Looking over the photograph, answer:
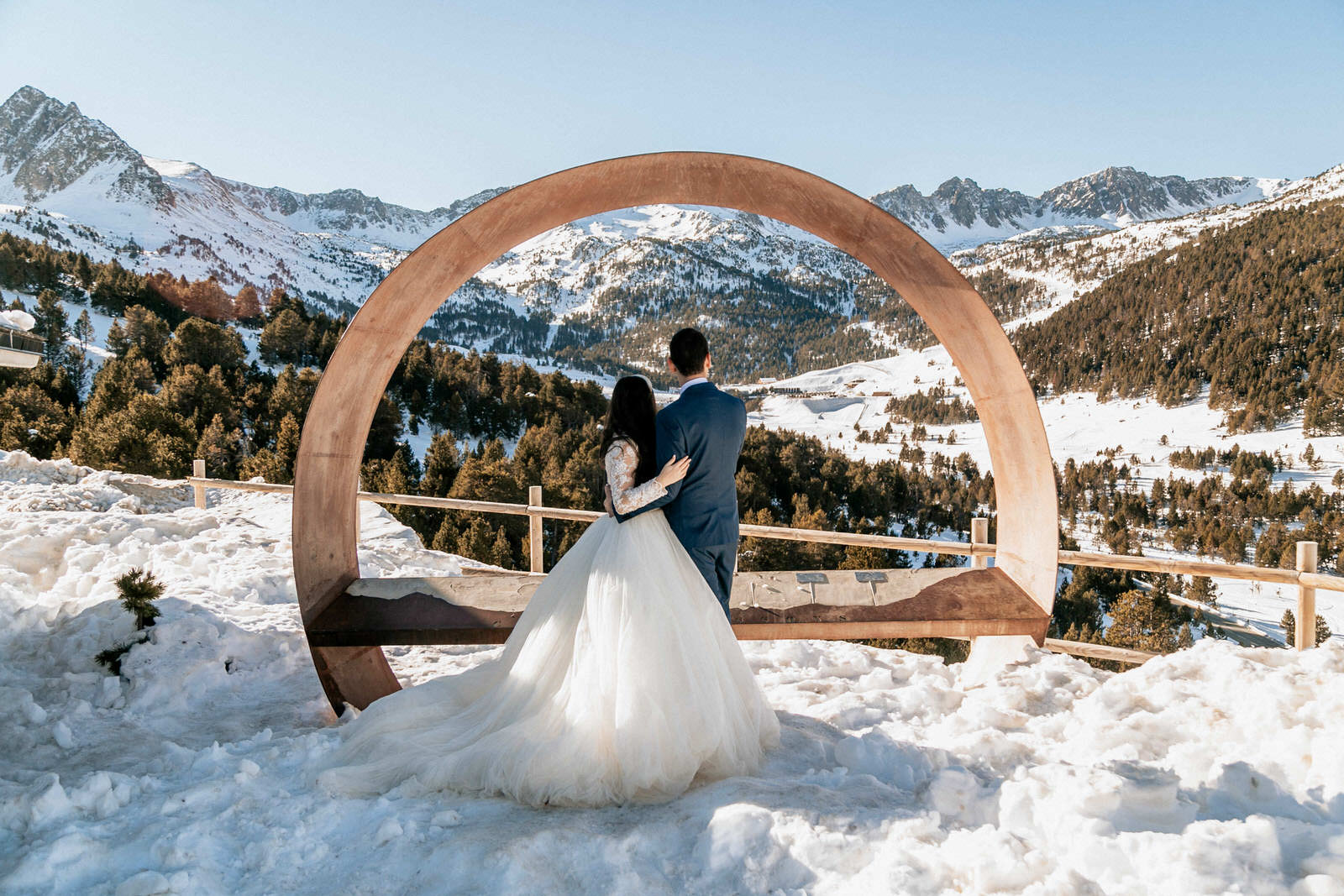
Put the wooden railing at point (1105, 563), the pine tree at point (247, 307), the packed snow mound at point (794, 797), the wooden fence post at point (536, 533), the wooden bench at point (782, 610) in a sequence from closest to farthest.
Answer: the packed snow mound at point (794, 797), the wooden bench at point (782, 610), the wooden railing at point (1105, 563), the wooden fence post at point (536, 533), the pine tree at point (247, 307)

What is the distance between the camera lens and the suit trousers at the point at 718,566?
3.26 metres

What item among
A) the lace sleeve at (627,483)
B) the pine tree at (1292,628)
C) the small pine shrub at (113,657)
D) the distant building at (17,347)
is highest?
the distant building at (17,347)

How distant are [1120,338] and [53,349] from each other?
550ft

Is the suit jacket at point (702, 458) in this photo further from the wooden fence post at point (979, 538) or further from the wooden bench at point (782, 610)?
the wooden fence post at point (979, 538)

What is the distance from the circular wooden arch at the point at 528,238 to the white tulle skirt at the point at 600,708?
4.03 feet

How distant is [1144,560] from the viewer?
214 inches

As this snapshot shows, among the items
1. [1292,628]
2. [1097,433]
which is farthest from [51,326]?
[1097,433]

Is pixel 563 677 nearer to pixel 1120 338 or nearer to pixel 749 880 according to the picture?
pixel 749 880

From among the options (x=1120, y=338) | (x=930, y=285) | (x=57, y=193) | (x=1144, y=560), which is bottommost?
(x=1144, y=560)

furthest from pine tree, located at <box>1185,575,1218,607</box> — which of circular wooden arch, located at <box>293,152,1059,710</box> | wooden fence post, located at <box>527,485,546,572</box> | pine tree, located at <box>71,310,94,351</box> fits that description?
pine tree, located at <box>71,310,94,351</box>

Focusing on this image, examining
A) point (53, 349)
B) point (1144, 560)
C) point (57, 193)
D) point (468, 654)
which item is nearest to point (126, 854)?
point (468, 654)

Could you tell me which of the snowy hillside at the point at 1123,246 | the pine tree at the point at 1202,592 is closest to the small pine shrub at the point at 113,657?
the pine tree at the point at 1202,592

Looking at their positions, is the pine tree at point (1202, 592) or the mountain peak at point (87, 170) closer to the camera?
the pine tree at point (1202, 592)

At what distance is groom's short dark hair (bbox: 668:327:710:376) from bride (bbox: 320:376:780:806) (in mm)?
A: 230
